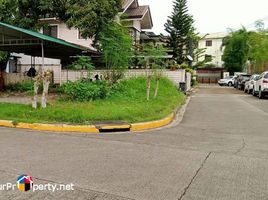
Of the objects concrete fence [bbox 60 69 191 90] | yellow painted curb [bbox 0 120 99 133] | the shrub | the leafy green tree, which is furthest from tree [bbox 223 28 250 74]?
yellow painted curb [bbox 0 120 99 133]

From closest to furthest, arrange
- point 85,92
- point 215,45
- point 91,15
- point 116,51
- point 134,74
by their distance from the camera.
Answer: point 85,92, point 116,51, point 91,15, point 134,74, point 215,45

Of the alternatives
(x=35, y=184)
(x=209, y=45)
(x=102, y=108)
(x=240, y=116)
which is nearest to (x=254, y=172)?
(x=35, y=184)

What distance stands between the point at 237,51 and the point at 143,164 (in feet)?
180

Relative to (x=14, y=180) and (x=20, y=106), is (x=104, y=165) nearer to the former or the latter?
(x=14, y=180)

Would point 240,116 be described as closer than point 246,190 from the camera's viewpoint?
No

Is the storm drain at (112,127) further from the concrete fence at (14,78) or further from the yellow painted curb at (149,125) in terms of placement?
the concrete fence at (14,78)

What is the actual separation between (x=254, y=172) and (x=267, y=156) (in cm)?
138

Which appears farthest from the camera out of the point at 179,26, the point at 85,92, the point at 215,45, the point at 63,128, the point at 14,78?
the point at 215,45

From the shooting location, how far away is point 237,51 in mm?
57500

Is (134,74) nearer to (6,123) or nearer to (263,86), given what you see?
(263,86)

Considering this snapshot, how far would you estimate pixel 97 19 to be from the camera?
18.9m

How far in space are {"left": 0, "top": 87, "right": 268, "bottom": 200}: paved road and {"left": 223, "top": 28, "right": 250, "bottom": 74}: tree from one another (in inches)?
1927

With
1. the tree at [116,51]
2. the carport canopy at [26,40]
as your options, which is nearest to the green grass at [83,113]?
the tree at [116,51]

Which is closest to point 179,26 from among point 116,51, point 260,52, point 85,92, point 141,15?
point 260,52
